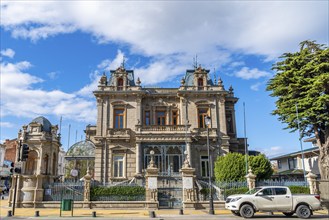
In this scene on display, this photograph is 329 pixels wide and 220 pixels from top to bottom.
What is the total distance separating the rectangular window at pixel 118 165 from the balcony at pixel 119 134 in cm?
200

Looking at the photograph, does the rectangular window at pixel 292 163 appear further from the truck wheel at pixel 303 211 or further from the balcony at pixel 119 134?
the truck wheel at pixel 303 211

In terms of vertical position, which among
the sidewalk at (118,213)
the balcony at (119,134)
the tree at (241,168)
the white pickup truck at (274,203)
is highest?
the balcony at (119,134)

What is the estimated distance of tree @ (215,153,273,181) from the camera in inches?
906

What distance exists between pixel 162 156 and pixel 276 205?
1516 centimetres

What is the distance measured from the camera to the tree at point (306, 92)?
24.5m

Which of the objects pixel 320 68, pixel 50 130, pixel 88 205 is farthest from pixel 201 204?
pixel 320 68

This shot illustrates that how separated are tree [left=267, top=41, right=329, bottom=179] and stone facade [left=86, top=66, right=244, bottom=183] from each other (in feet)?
21.0

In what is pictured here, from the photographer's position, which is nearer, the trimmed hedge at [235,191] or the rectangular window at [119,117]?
the trimmed hedge at [235,191]

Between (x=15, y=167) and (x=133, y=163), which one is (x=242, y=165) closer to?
(x=133, y=163)

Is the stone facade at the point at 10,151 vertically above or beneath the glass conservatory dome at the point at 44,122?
above

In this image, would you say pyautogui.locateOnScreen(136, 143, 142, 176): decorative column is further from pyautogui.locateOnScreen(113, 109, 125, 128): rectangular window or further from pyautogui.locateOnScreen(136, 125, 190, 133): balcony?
pyautogui.locateOnScreen(113, 109, 125, 128): rectangular window

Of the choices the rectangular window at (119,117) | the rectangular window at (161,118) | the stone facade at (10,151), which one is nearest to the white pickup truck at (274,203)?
the rectangular window at (161,118)

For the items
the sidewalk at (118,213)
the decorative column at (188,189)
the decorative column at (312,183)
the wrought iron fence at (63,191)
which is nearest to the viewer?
the sidewalk at (118,213)

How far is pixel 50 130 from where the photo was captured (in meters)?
24.6
